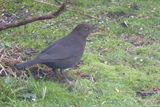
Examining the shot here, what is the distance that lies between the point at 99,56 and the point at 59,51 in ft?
3.82

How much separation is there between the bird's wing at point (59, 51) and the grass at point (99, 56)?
33 cm

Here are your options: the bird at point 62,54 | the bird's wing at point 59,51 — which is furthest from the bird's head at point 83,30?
the bird's wing at point 59,51

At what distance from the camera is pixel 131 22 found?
6902 mm

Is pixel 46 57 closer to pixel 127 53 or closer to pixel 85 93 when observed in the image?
pixel 85 93

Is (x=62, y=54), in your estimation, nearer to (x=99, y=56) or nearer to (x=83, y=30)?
(x=83, y=30)

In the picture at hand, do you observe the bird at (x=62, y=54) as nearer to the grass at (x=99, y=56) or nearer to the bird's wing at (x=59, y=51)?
the bird's wing at (x=59, y=51)

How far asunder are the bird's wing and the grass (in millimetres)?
326

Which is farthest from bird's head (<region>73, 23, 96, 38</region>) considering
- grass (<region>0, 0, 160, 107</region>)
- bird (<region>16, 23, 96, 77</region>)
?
grass (<region>0, 0, 160, 107</region>)

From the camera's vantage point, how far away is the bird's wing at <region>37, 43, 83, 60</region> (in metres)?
4.24

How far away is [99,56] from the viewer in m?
5.39

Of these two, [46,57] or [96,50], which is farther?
[96,50]

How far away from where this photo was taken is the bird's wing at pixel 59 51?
4.24 meters

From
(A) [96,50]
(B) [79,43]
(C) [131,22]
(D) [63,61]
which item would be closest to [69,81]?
(D) [63,61]

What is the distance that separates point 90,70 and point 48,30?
190 cm
